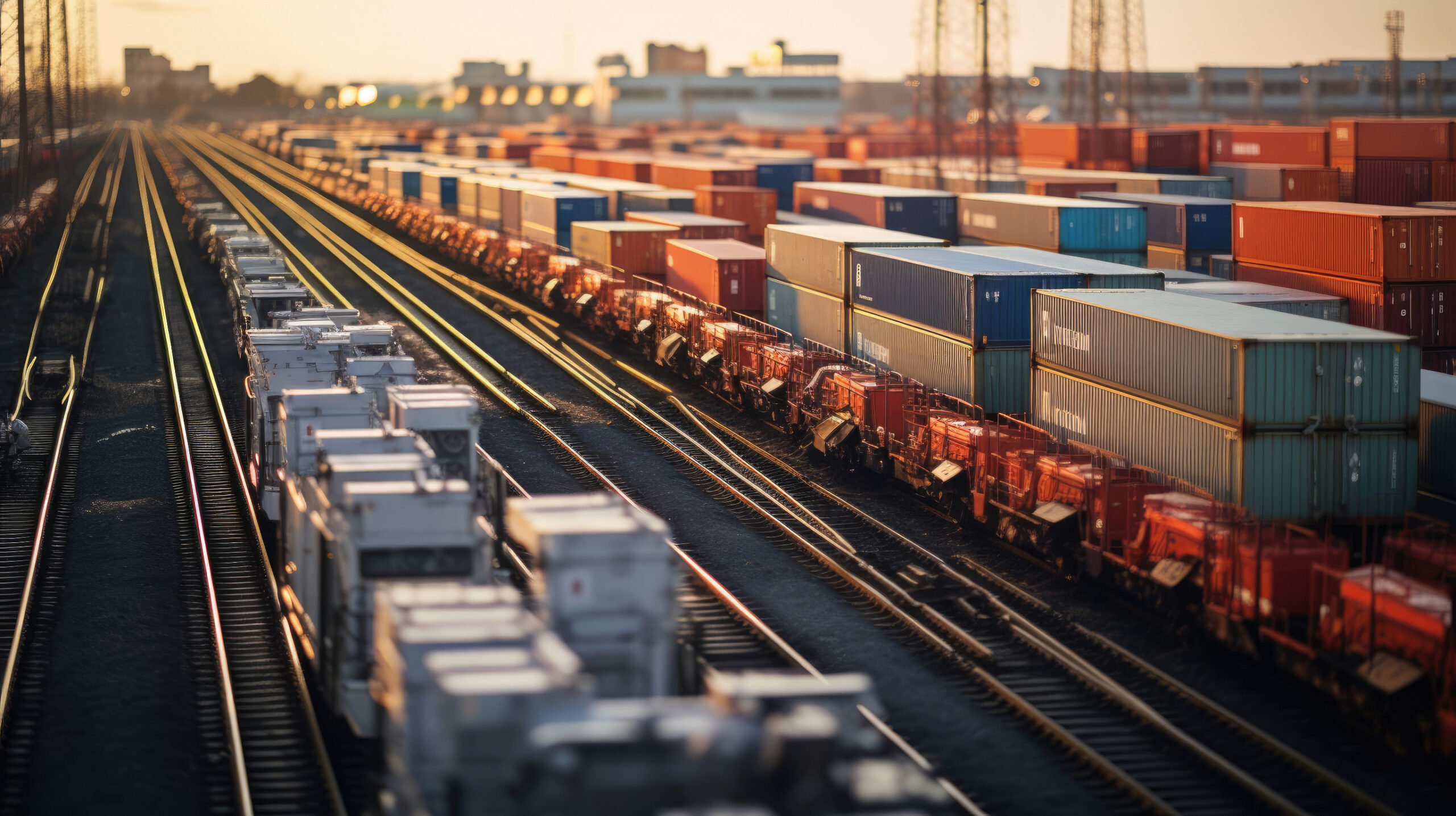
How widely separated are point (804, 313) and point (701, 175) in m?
32.8

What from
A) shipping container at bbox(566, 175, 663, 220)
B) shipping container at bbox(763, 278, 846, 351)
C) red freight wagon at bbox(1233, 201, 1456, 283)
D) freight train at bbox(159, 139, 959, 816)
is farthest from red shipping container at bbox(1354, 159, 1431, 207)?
freight train at bbox(159, 139, 959, 816)

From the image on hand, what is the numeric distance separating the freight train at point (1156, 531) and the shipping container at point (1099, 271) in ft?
11.2

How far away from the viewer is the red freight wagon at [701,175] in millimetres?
67875

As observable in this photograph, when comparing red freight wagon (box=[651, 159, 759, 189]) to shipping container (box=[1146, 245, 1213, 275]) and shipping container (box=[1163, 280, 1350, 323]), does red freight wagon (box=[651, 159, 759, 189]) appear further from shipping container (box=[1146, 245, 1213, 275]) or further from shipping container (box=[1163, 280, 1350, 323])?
shipping container (box=[1163, 280, 1350, 323])

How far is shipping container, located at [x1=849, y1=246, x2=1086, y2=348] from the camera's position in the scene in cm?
2861

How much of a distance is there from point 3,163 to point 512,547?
239ft

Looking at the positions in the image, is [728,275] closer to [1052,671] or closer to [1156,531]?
[1156,531]

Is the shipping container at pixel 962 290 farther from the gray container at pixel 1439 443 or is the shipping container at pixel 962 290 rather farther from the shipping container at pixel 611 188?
the shipping container at pixel 611 188

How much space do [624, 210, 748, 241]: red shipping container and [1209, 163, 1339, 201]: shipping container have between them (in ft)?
65.0

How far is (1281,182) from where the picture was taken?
5447 centimetres

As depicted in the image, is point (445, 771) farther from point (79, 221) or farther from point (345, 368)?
point (79, 221)

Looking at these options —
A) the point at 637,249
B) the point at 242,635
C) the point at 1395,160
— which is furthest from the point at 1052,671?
the point at 1395,160

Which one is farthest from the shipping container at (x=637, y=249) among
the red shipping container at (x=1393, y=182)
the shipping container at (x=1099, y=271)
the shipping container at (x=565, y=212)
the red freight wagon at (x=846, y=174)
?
the red freight wagon at (x=846, y=174)

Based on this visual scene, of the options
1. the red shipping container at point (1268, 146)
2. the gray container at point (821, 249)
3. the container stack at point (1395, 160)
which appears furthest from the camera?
the red shipping container at point (1268, 146)
